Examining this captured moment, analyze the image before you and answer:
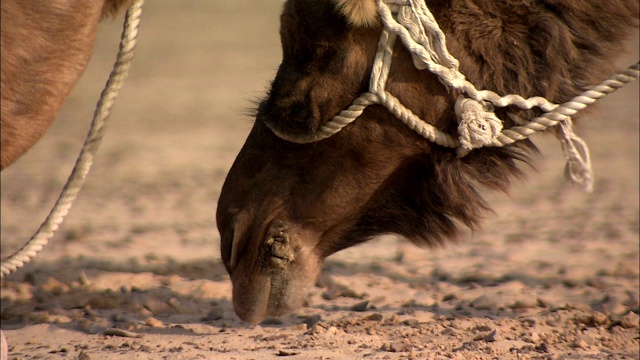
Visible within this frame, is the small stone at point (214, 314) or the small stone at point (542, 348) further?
the small stone at point (214, 314)

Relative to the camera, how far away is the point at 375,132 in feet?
8.46

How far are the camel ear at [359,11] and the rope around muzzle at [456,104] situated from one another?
0.03m

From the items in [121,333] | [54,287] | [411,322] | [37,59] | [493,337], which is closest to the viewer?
[37,59]

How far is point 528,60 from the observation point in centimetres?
252

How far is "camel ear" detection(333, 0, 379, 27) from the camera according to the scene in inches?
95.3

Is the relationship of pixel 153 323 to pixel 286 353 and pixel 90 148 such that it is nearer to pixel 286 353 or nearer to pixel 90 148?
pixel 286 353

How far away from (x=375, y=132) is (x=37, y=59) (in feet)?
3.61

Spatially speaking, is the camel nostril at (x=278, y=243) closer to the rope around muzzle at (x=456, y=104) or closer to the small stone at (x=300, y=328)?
the rope around muzzle at (x=456, y=104)

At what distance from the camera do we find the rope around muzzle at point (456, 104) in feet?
7.93

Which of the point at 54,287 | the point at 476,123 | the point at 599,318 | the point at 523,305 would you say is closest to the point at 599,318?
the point at 599,318

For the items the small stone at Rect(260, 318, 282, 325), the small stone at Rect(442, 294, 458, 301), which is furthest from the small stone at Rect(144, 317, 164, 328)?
the small stone at Rect(442, 294, 458, 301)

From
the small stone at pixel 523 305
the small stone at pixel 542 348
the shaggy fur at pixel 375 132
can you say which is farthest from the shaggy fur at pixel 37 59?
the small stone at pixel 523 305

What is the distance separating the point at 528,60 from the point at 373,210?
768mm

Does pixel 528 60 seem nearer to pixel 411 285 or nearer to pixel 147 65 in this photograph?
pixel 411 285
